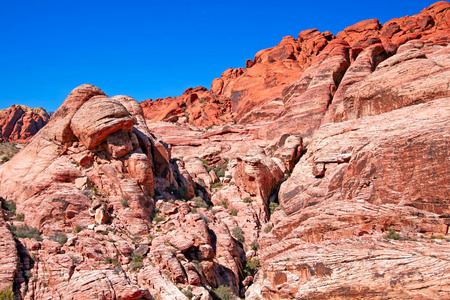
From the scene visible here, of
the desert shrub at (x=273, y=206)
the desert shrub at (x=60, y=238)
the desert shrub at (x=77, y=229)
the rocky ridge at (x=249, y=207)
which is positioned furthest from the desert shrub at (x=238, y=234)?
the desert shrub at (x=60, y=238)

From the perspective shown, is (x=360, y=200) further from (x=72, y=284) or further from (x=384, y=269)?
(x=72, y=284)

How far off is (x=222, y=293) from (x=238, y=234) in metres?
6.21

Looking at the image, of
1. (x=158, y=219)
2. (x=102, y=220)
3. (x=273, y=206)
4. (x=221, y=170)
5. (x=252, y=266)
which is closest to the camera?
(x=102, y=220)

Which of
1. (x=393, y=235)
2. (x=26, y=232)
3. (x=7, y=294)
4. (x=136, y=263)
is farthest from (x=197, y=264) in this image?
(x=393, y=235)

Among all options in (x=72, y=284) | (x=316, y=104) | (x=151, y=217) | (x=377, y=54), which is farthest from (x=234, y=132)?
(x=72, y=284)

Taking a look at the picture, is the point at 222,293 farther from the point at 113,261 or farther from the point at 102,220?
the point at 102,220

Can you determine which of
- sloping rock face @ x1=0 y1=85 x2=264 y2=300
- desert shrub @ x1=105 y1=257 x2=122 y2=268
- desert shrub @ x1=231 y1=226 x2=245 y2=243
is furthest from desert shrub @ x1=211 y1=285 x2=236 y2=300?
desert shrub @ x1=231 y1=226 x2=245 y2=243

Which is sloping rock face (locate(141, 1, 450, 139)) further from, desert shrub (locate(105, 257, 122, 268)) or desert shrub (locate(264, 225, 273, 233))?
desert shrub (locate(105, 257, 122, 268))

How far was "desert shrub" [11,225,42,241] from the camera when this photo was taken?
17.3m

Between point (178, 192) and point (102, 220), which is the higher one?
point (178, 192)

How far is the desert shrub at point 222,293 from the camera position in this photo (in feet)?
58.3

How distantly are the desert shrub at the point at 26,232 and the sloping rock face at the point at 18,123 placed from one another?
59.9m

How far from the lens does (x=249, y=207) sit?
87.9 ft

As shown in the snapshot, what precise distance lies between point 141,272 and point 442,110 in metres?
18.5
